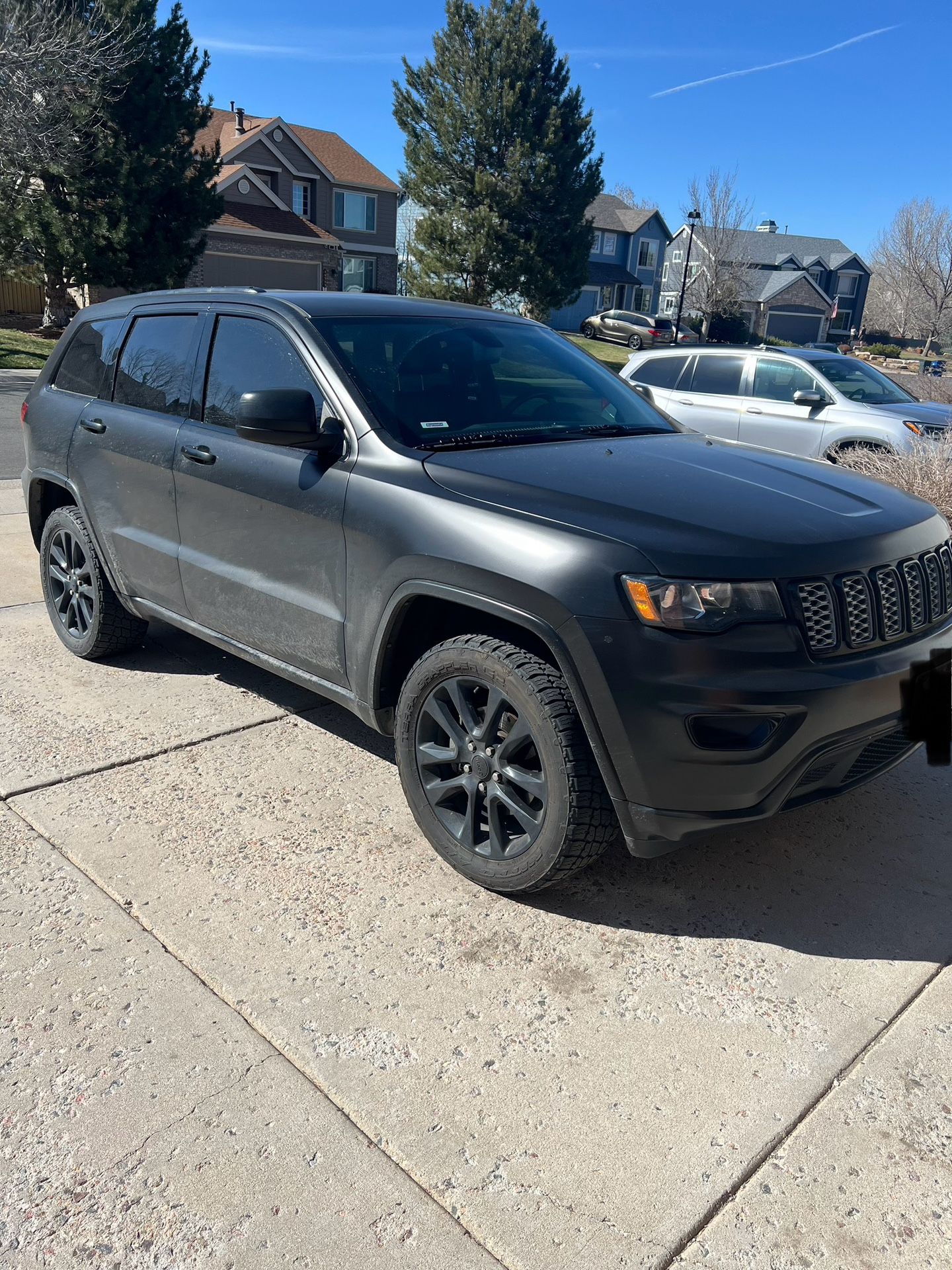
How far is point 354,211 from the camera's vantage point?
46312mm

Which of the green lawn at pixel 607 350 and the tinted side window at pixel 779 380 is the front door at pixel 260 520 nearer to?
the tinted side window at pixel 779 380

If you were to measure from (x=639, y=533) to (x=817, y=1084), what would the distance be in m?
1.45

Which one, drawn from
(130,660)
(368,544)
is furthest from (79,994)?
(130,660)

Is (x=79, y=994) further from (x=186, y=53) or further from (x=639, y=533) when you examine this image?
(x=186, y=53)

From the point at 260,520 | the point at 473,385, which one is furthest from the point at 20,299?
the point at 473,385

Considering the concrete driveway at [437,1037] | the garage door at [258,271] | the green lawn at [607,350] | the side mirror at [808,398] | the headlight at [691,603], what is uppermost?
the garage door at [258,271]

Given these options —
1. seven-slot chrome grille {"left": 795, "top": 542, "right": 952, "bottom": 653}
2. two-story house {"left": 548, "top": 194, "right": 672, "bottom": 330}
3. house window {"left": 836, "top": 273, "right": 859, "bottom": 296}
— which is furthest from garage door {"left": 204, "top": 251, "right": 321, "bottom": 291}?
house window {"left": 836, "top": 273, "right": 859, "bottom": 296}

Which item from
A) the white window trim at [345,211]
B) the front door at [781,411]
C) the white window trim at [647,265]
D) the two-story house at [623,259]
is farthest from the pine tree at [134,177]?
the white window trim at [647,265]

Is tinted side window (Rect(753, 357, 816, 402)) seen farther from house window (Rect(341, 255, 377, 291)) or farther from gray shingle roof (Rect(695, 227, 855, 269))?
gray shingle roof (Rect(695, 227, 855, 269))

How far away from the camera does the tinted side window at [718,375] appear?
1125 centimetres

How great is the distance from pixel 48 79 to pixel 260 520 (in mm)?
21891

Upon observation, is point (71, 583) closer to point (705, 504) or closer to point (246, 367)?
point (246, 367)

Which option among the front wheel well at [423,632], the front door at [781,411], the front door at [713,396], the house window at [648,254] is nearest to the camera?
the front wheel well at [423,632]

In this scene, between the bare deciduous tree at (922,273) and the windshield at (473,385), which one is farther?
the bare deciduous tree at (922,273)
